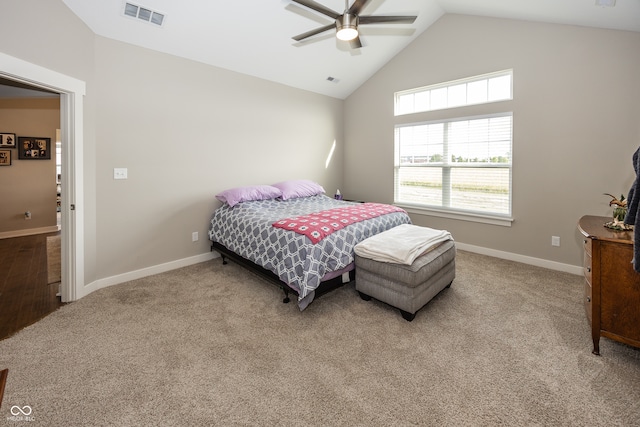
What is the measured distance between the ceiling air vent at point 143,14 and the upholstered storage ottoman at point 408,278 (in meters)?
3.11

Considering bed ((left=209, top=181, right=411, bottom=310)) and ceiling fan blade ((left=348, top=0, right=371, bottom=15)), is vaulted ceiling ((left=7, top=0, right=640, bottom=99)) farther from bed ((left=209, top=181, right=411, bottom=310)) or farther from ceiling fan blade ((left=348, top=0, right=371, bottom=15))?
bed ((left=209, top=181, right=411, bottom=310))

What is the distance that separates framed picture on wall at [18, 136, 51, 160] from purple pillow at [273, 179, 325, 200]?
4644 mm

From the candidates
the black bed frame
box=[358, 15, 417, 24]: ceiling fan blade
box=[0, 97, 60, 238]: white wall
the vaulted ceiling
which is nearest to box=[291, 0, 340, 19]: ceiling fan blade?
box=[358, 15, 417, 24]: ceiling fan blade

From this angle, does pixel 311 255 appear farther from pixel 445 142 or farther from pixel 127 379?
pixel 445 142

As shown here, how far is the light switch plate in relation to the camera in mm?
3154

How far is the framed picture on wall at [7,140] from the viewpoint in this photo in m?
5.06

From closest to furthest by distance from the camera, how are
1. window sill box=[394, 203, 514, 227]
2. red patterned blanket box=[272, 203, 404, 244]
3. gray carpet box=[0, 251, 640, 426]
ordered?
gray carpet box=[0, 251, 640, 426] → red patterned blanket box=[272, 203, 404, 244] → window sill box=[394, 203, 514, 227]

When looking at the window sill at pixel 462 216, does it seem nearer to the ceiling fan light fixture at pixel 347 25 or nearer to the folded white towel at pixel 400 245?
the folded white towel at pixel 400 245

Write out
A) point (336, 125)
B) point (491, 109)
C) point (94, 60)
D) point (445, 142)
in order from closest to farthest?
point (94, 60) < point (491, 109) < point (445, 142) < point (336, 125)

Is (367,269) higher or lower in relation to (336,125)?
lower

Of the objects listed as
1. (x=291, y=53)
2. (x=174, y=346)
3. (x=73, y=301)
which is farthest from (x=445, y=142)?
(x=73, y=301)

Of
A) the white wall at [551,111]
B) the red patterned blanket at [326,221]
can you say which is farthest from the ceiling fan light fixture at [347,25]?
the white wall at [551,111]

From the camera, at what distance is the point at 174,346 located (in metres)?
2.11

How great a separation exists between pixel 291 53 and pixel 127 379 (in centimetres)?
406
